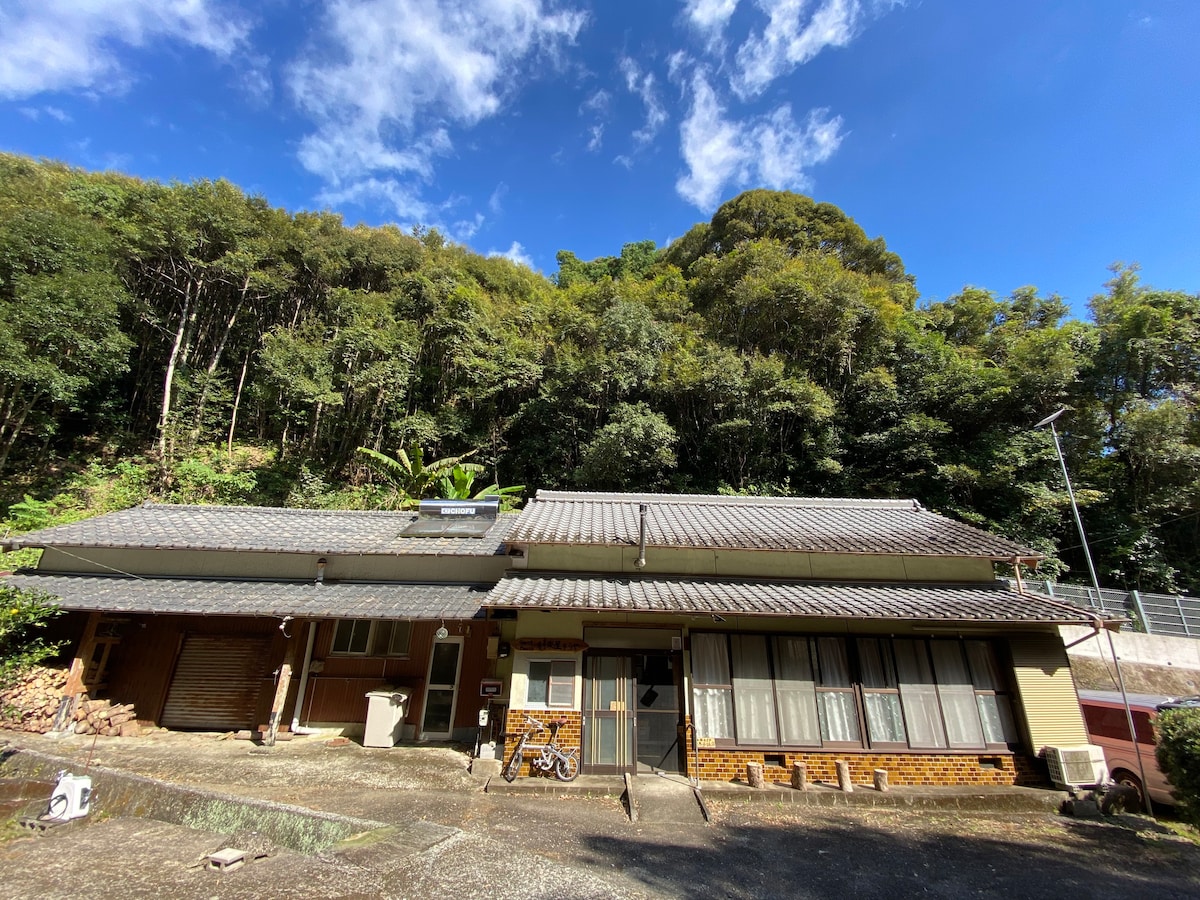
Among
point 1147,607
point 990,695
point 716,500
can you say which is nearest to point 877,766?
point 990,695

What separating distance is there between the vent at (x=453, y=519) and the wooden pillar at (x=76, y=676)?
547 cm

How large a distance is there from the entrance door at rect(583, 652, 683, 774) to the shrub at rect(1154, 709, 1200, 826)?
591 centimetres

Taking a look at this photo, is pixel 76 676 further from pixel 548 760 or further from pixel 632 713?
pixel 632 713

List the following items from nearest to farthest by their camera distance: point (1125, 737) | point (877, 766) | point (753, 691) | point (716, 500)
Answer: point (877, 766) → point (1125, 737) → point (753, 691) → point (716, 500)

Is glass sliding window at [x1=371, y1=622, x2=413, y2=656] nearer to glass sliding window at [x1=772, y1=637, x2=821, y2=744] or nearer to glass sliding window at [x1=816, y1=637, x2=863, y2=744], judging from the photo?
glass sliding window at [x1=772, y1=637, x2=821, y2=744]

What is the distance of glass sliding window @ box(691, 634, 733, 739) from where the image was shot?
25.3 ft

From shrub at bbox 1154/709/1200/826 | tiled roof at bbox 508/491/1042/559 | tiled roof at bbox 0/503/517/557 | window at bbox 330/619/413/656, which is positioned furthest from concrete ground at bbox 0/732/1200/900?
tiled roof at bbox 508/491/1042/559

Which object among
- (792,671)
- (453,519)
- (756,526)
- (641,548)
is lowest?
(792,671)

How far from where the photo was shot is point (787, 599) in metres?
7.99

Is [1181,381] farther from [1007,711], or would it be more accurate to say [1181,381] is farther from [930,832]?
[930,832]

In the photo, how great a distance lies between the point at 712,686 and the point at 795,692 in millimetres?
1372

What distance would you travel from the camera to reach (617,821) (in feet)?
20.0

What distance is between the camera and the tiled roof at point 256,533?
9797 millimetres

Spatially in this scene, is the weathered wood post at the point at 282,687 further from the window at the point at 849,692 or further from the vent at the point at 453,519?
the window at the point at 849,692
